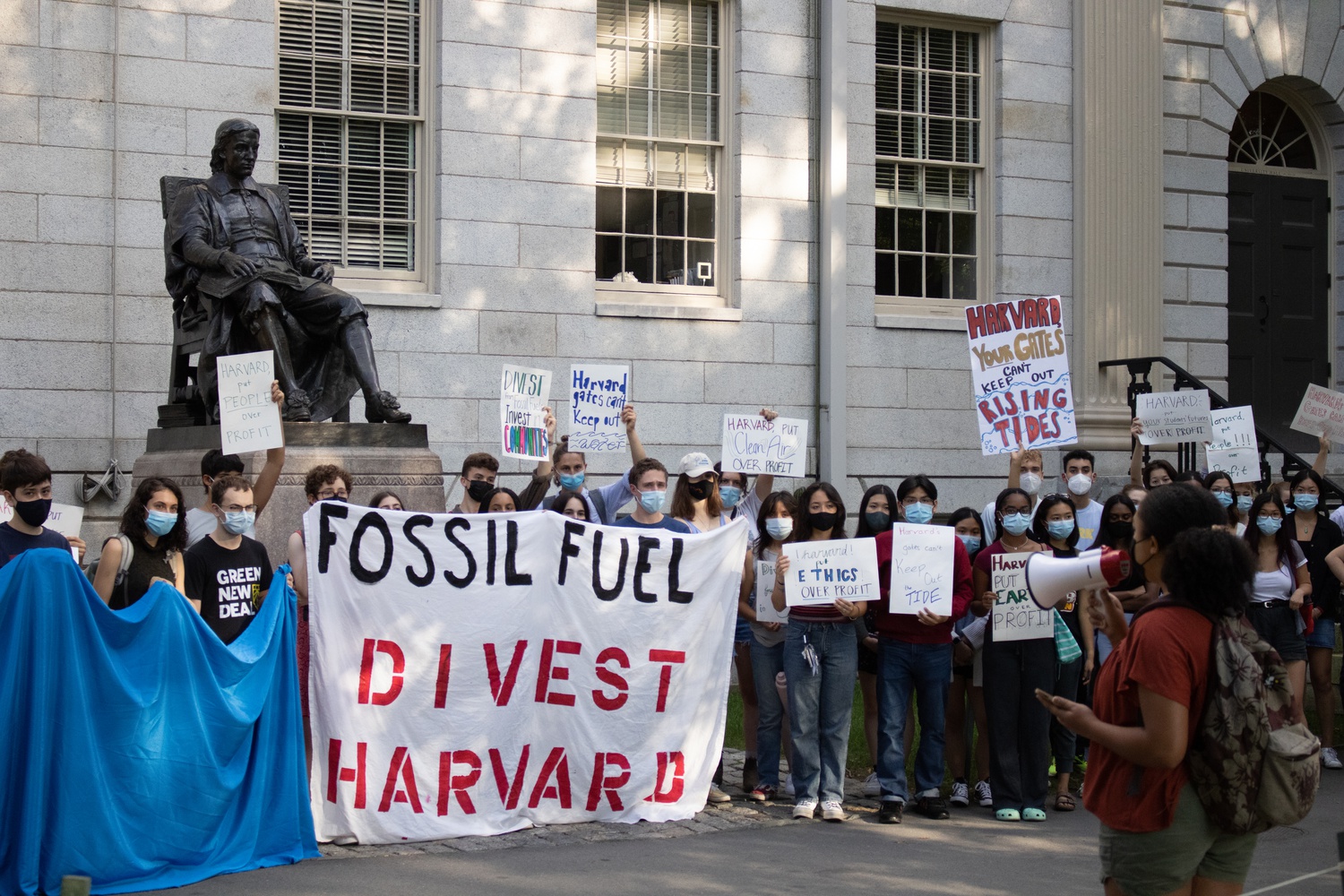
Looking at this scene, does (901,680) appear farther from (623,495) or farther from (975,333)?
(975,333)

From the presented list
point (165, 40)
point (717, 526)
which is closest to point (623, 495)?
point (717, 526)

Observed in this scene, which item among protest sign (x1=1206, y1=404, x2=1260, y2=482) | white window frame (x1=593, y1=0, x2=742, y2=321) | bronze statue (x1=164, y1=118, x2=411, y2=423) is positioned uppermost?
white window frame (x1=593, y1=0, x2=742, y2=321)

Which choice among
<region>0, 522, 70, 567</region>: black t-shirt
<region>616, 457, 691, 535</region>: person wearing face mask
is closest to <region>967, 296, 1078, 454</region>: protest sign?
<region>616, 457, 691, 535</region>: person wearing face mask

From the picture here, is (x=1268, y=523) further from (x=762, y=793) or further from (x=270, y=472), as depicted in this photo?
(x=270, y=472)

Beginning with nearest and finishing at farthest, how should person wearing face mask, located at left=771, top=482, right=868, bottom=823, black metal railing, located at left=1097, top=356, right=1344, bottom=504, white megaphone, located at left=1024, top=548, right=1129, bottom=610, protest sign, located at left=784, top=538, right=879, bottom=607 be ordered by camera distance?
white megaphone, located at left=1024, top=548, right=1129, bottom=610
protest sign, located at left=784, top=538, right=879, bottom=607
person wearing face mask, located at left=771, top=482, right=868, bottom=823
black metal railing, located at left=1097, top=356, right=1344, bottom=504

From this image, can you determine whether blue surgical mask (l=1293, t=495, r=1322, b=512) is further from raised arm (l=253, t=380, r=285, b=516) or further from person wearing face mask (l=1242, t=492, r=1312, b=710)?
raised arm (l=253, t=380, r=285, b=516)

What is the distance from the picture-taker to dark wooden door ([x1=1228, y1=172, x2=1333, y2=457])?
18.3 metres

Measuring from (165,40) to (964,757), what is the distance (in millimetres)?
8739

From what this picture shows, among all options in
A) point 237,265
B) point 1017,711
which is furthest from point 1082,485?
point 237,265

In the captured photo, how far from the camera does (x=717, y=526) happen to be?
9.10 m

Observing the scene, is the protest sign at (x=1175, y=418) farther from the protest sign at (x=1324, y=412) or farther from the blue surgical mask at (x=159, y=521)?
the blue surgical mask at (x=159, y=521)

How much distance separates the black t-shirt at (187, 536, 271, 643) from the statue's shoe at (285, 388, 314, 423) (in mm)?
2594

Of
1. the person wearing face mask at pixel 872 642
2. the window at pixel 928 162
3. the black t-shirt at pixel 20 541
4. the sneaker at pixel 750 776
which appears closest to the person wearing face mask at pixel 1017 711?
the person wearing face mask at pixel 872 642

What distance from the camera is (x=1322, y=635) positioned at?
1071 cm
